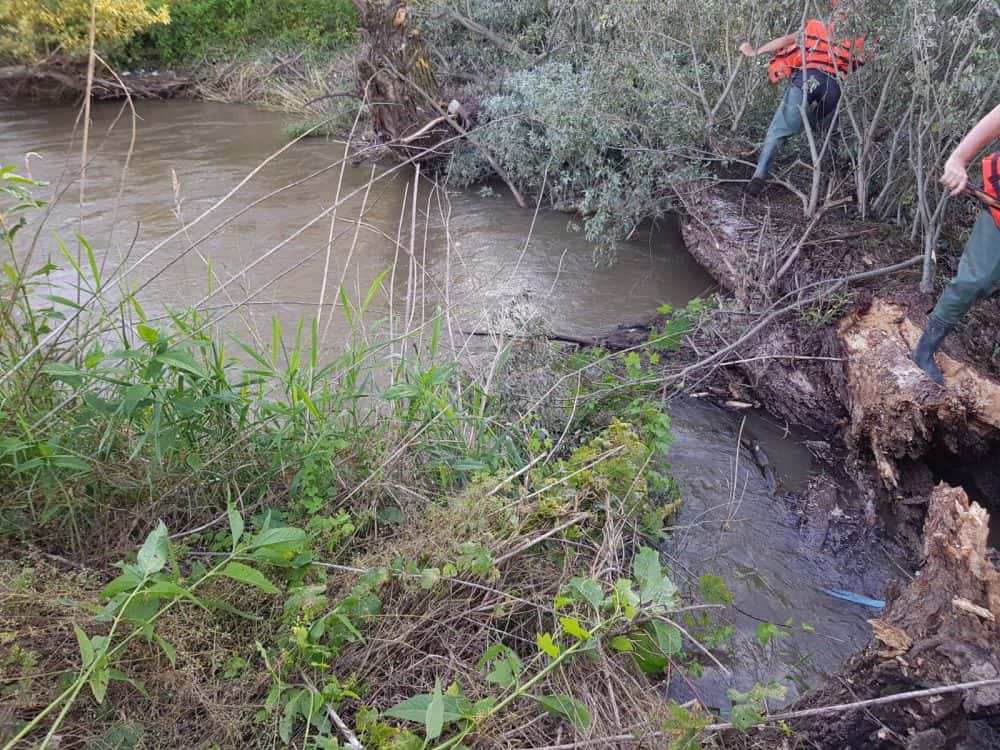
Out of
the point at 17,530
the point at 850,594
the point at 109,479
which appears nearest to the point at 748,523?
the point at 850,594

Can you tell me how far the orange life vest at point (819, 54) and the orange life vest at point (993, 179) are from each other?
5.32ft

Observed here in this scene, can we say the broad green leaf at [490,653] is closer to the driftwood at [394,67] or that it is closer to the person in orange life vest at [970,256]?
the person in orange life vest at [970,256]

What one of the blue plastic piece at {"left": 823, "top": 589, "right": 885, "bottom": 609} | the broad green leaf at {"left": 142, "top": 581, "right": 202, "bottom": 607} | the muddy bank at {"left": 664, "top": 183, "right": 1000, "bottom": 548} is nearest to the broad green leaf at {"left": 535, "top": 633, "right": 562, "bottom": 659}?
the broad green leaf at {"left": 142, "top": 581, "right": 202, "bottom": 607}

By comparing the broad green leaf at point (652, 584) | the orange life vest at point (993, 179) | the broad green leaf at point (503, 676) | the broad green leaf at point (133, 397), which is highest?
the orange life vest at point (993, 179)

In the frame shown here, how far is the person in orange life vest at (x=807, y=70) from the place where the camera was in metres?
4.58

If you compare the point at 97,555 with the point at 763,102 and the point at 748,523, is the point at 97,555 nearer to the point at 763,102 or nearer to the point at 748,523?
the point at 748,523

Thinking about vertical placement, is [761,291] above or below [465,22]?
below

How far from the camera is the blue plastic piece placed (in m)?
2.93

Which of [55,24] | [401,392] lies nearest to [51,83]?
[55,24]

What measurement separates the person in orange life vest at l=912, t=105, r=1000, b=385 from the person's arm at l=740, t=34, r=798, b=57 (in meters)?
2.10

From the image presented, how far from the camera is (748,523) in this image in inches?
132

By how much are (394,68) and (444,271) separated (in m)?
2.82

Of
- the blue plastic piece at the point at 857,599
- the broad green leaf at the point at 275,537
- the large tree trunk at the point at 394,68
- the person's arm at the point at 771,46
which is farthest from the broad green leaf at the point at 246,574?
the large tree trunk at the point at 394,68

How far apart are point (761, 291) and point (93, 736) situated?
411 cm
